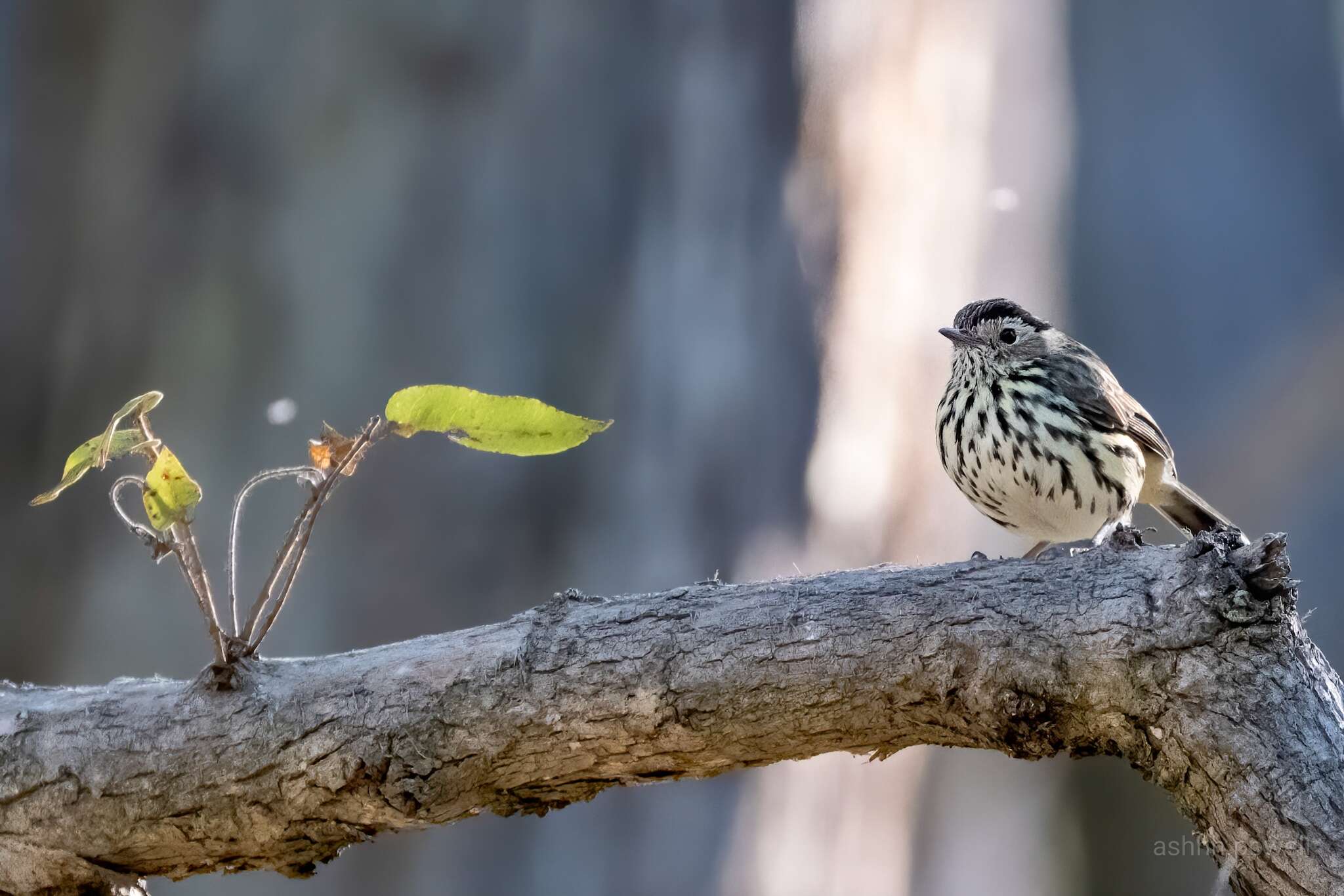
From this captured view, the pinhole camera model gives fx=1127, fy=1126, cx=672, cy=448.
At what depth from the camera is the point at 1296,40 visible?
4.77 meters

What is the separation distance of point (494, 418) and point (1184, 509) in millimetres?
1892

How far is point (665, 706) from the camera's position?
125 cm

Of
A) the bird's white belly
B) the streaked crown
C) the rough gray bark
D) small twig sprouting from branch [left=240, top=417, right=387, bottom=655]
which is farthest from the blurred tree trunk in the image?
small twig sprouting from branch [left=240, top=417, right=387, bottom=655]

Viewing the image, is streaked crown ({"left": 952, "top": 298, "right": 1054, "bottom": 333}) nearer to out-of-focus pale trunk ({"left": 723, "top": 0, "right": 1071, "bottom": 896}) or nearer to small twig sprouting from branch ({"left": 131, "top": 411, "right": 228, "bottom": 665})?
out-of-focus pale trunk ({"left": 723, "top": 0, "right": 1071, "bottom": 896})

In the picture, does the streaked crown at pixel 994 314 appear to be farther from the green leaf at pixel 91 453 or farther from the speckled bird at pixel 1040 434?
the green leaf at pixel 91 453

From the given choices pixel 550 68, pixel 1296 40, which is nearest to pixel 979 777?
pixel 550 68

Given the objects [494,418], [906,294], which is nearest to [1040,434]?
[494,418]

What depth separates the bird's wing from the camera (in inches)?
85.0

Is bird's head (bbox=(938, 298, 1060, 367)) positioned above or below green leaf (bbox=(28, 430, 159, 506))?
above

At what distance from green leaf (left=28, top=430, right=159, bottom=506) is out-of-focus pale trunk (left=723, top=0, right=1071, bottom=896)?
7.74 feet

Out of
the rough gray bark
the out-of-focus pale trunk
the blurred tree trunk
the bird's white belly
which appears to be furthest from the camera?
the out-of-focus pale trunk

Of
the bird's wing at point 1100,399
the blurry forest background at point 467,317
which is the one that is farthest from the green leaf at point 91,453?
the blurry forest background at point 467,317

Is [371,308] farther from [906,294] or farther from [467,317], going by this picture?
[906,294]

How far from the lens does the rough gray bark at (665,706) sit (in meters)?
1.11
